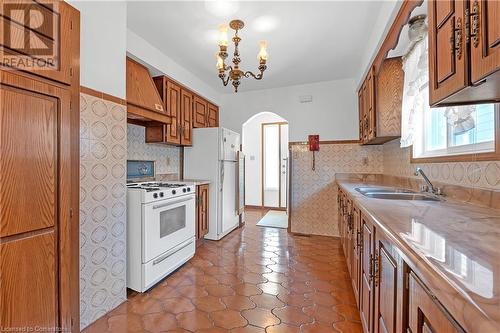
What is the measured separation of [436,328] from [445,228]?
442 mm

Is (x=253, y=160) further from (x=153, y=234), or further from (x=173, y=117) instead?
(x=153, y=234)

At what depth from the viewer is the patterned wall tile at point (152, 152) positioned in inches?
118

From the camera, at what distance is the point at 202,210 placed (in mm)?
3457

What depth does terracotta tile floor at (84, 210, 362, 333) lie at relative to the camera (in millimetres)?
1726

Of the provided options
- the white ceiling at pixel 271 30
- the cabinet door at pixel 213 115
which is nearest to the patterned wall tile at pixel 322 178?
the white ceiling at pixel 271 30

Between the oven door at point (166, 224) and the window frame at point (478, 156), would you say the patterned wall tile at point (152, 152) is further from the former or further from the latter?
the window frame at point (478, 156)

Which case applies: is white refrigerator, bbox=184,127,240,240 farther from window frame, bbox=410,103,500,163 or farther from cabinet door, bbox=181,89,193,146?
window frame, bbox=410,103,500,163

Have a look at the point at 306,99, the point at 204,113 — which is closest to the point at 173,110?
the point at 204,113

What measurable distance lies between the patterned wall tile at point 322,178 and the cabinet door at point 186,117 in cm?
173

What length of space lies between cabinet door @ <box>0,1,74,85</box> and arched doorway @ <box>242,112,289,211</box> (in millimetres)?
4758

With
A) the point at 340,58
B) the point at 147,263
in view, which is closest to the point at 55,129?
the point at 147,263

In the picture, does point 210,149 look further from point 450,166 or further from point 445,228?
point 445,228

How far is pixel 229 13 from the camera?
2199mm

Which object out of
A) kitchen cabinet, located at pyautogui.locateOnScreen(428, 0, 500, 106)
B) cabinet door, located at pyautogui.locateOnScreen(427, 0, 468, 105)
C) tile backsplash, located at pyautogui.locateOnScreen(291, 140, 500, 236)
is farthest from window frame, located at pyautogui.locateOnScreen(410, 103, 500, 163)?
tile backsplash, located at pyautogui.locateOnScreen(291, 140, 500, 236)
